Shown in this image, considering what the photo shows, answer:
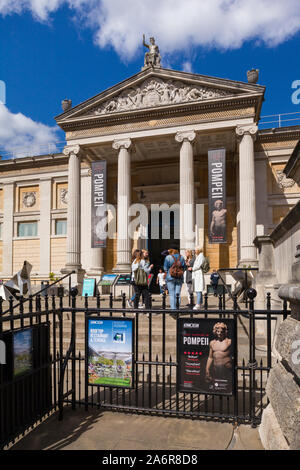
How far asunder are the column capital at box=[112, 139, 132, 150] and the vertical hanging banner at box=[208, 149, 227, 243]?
4497 mm

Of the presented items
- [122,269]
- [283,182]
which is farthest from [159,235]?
[283,182]

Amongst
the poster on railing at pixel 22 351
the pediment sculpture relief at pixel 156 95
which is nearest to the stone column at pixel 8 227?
the pediment sculpture relief at pixel 156 95

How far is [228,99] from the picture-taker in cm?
1758

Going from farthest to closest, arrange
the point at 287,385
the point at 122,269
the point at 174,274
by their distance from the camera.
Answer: the point at 122,269
the point at 174,274
the point at 287,385

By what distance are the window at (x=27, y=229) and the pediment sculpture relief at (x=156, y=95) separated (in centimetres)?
966

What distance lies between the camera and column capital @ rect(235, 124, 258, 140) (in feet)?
57.3

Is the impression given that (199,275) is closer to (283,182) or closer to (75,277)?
(75,277)

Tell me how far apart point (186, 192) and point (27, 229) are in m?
13.1

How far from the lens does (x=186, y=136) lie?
1823cm

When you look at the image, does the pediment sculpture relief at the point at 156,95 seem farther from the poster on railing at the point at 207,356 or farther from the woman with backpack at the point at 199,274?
Result: the poster on railing at the point at 207,356

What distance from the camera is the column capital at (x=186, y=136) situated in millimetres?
18188

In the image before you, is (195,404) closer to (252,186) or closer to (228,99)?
(252,186)

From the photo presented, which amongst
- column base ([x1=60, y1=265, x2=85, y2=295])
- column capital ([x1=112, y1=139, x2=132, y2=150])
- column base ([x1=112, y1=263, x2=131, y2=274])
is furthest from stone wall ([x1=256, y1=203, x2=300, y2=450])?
column base ([x1=60, y1=265, x2=85, y2=295])
